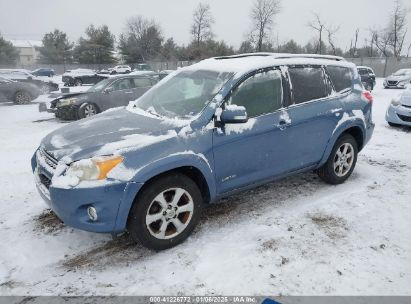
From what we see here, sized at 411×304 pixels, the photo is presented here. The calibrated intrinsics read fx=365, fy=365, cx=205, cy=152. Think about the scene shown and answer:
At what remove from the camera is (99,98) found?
37.0ft

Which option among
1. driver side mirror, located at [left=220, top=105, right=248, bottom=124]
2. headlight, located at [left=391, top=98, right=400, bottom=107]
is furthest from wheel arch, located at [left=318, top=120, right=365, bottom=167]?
headlight, located at [left=391, top=98, right=400, bottom=107]

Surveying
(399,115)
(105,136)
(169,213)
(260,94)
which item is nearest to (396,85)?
(399,115)

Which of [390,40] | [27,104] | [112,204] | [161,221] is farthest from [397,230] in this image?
[390,40]

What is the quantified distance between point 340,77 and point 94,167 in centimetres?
355

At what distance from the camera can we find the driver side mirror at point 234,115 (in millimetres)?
3557

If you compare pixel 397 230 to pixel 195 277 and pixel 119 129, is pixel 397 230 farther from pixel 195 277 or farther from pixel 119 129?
pixel 119 129

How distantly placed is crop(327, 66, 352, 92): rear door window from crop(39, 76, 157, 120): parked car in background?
7.78m

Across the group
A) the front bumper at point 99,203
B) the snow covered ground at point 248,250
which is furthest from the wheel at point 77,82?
the front bumper at point 99,203

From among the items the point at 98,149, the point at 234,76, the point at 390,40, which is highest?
the point at 390,40

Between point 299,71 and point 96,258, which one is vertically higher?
point 299,71

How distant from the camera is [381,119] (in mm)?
10789

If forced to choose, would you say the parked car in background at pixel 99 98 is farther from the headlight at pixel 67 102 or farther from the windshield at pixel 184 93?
the windshield at pixel 184 93

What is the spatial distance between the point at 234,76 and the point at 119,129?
1331 millimetres

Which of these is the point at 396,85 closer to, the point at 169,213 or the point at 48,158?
the point at 169,213
